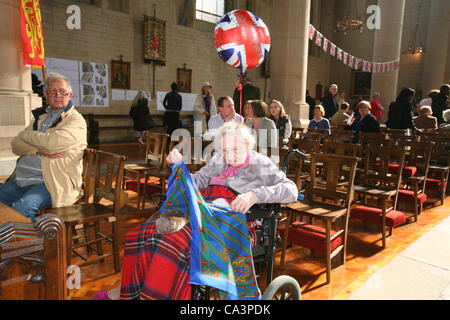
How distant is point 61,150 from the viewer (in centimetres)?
254

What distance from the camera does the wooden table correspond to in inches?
38.8

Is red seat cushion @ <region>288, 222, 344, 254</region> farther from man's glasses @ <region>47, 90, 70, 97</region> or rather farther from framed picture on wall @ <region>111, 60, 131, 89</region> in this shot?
framed picture on wall @ <region>111, 60, 131, 89</region>

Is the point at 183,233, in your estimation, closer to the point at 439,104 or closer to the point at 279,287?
the point at 279,287

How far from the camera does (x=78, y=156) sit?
2699 millimetres

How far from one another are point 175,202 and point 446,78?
1776 cm

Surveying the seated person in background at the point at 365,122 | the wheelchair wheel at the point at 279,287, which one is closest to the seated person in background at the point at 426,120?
the seated person in background at the point at 365,122

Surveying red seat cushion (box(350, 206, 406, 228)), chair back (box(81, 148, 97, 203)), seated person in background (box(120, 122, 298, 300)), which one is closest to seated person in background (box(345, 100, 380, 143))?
red seat cushion (box(350, 206, 406, 228))

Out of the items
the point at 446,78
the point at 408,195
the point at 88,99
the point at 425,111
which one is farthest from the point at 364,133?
the point at 446,78

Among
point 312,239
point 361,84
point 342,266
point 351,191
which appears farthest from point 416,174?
point 361,84

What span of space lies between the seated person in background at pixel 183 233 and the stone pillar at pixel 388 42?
36.8ft

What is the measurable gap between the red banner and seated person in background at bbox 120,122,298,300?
342 centimetres

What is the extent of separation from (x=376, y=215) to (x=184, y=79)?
9.77 meters

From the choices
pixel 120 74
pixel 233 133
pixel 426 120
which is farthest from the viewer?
pixel 120 74
